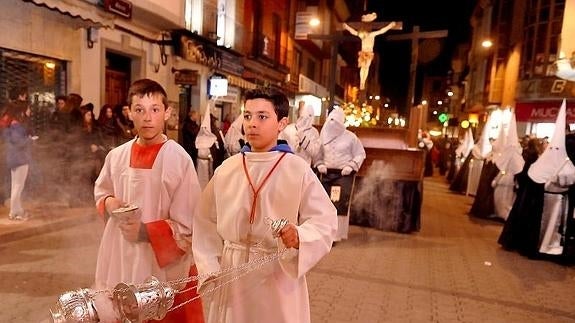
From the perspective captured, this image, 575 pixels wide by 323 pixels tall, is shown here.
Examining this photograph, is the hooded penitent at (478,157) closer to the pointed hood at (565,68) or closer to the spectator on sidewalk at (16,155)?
the pointed hood at (565,68)

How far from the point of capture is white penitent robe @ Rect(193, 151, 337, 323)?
7.25ft

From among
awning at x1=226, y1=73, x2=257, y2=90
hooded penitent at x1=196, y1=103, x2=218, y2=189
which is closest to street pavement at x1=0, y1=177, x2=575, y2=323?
hooded penitent at x1=196, y1=103, x2=218, y2=189

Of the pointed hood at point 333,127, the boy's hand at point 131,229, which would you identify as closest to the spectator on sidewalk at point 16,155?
the pointed hood at point 333,127

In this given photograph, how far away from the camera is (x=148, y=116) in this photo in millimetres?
2596

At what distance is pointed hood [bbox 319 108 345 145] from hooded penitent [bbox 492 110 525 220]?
4585 mm

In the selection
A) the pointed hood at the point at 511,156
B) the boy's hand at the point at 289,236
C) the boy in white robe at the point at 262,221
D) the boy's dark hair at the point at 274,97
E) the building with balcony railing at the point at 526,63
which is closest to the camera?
the boy's hand at the point at 289,236

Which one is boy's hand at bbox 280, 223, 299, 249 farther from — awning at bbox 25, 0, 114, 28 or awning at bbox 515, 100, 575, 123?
awning at bbox 515, 100, 575, 123

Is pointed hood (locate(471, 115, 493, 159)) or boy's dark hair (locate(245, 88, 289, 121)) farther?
pointed hood (locate(471, 115, 493, 159))

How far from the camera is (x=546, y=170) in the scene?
23.9 feet

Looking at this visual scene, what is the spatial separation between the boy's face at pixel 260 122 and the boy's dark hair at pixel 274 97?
0.02m

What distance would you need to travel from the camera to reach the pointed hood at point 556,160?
23.6ft

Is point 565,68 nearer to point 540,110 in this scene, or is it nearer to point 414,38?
point 414,38

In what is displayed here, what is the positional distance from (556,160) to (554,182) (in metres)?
0.38

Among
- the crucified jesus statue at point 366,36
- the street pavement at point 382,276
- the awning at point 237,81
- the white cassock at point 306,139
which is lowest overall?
the street pavement at point 382,276
